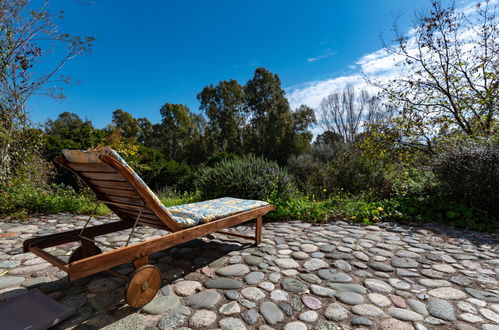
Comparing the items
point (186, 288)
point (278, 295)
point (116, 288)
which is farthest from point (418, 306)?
point (116, 288)

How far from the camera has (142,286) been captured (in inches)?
69.1

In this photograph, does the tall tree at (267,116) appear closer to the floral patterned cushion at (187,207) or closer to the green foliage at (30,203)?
the green foliage at (30,203)

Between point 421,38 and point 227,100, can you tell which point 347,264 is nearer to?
point 421,38

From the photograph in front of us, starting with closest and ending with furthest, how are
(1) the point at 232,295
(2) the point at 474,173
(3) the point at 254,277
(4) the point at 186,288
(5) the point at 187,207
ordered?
(1) the point at 232,295, (4) the point at 186,288, (3) the point at 254,277, (5) the point at 187,207, (2) the point at 474,173

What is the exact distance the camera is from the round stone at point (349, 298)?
74.3 inches

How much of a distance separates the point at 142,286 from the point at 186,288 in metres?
0.44

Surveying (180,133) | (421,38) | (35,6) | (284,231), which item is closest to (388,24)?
(421,38)

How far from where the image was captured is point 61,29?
5.42 m

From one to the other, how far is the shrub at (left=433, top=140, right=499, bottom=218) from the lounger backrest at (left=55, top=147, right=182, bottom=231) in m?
4.67

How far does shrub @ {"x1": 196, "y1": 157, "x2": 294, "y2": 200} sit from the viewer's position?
4.88m

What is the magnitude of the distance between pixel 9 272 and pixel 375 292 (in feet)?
10.8

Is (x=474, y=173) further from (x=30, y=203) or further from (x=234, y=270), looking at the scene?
(x=30, y=203)

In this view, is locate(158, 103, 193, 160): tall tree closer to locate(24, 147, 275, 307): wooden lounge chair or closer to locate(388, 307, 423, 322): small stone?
locate(24, 147, 275, 307): wooden lounge chair

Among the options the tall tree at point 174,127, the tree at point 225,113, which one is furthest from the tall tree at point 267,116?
the tall tree at point 174,127
